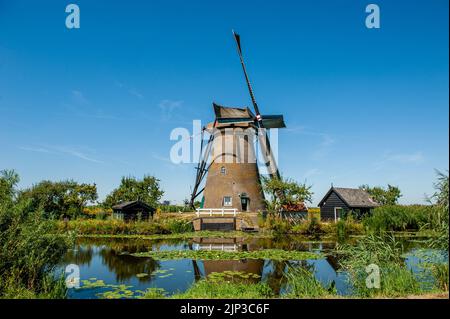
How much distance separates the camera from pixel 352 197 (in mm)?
26984

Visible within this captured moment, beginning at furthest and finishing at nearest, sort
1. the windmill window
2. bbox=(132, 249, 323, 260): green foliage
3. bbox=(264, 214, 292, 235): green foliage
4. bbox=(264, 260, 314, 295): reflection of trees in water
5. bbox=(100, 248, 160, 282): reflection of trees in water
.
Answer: the windmill window
bbox=(264, 214, 292, 235): green foliage
bbox=(132, 249, 323, 260): green foliage
bbox=(100, 248, 160, 282): reflection of trees in water
bbox=(264, 260, 314, 295): reflection of trees in water

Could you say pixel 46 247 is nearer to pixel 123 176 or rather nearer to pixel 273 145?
pixel 273 145

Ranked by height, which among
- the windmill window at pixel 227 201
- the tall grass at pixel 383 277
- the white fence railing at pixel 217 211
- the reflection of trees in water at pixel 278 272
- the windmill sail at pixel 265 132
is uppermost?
the windmill sail at pixel 265 132

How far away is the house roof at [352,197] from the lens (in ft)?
85.7

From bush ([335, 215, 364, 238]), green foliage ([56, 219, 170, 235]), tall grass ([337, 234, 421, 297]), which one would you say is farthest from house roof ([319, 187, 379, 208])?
tall grass ([337, 234, 421, 297])

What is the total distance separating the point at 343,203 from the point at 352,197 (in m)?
1.28

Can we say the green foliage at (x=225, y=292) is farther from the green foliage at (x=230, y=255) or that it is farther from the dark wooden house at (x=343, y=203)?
the dark wooden house at (x=343, y=203)

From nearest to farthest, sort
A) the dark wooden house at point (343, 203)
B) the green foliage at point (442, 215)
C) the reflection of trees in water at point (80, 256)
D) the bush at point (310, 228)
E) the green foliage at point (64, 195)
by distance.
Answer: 1. the green foliage at point (442, 215)
2. the reflection of trees in water at point (80, 256)
3. the bush at point (310, 228)
4. the dark wooden house at point (343, 203)
5. the green foliage at point (64, 195)

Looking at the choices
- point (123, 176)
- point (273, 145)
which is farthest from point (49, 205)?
point (273, 145)

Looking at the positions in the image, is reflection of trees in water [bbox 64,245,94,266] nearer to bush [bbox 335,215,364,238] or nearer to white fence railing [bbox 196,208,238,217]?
white fence railing [bbox 196,208,238,217]

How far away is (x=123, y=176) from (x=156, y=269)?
93.7ft

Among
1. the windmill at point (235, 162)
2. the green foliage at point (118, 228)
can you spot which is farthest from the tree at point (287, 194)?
the green foliage at point (118, 228)

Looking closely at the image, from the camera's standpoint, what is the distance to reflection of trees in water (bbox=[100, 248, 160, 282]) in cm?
947

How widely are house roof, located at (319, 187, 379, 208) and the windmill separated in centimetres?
519
